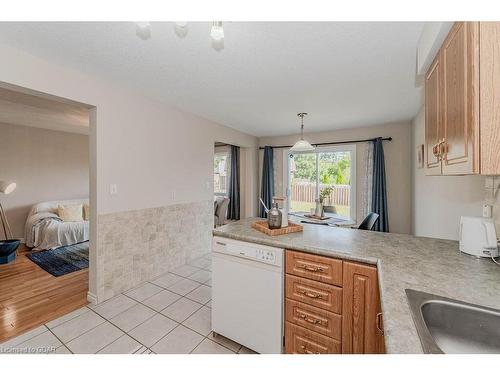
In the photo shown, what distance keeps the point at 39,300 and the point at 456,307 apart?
3.33 m

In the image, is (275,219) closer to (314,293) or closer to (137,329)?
(314,293)

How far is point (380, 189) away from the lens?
3818mm

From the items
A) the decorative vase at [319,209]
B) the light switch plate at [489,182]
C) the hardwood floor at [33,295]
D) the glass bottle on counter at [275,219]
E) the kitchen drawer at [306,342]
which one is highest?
the light switch plate at [489,182]

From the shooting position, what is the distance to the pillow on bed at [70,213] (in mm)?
4000

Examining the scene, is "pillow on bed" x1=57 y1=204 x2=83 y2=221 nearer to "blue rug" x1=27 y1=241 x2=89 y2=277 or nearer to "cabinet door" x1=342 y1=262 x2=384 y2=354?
"blue rug" x1=27 y1=241 x2=89 y2=277

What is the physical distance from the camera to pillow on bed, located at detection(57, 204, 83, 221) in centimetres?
400

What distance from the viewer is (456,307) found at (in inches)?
32.3

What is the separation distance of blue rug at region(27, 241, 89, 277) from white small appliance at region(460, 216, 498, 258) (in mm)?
4032

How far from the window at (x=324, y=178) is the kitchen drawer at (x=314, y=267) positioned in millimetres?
2612

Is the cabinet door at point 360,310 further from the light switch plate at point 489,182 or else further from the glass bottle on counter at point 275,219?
the light switch plate at point 489,182

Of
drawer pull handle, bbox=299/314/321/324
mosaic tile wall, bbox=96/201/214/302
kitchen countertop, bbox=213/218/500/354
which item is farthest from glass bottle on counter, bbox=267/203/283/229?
mosaic tile wall, bbox=96/201/214/302

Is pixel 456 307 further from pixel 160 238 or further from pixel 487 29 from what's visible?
pixel 160 238

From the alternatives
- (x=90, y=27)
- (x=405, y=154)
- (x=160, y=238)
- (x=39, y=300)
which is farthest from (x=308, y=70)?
(x=39, y=300)

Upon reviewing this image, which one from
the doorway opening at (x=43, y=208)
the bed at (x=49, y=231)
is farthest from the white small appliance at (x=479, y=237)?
the bed at (x=49, y=231)
